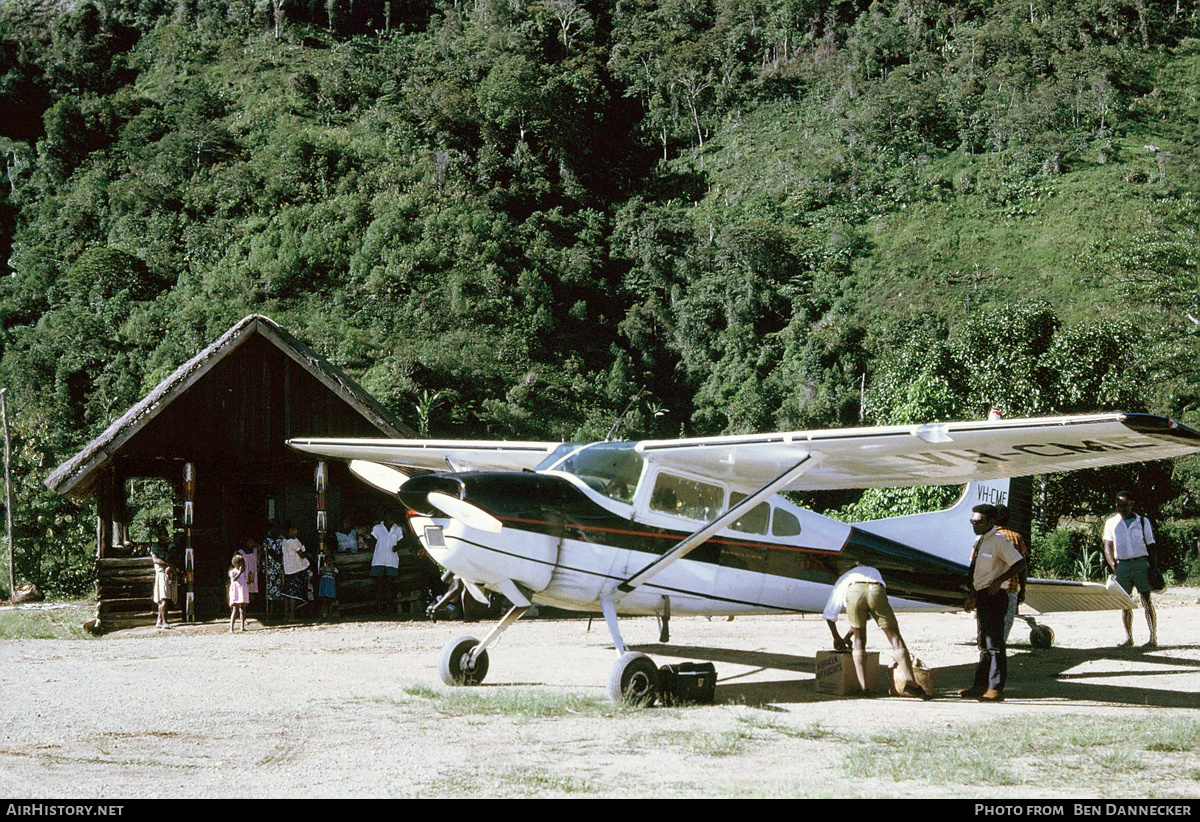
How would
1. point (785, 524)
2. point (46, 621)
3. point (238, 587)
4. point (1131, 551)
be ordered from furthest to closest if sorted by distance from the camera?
point (46, 621) < point (238, 587) < point (1131, 551) < point (785, 524)

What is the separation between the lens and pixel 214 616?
18.8 metres

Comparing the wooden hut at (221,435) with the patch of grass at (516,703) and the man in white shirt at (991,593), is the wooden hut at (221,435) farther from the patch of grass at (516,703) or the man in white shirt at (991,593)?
the man in white shirt at (991,593)

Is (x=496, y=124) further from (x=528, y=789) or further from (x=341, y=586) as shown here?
(x=528, y=789)

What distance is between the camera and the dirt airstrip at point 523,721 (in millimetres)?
5688

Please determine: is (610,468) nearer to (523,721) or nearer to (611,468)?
(611,468)

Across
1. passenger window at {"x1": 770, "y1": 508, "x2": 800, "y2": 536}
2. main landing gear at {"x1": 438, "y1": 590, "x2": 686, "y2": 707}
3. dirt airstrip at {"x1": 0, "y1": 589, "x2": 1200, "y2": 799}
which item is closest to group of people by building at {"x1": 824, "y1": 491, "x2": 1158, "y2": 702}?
dirt airstrip at {"x1": 0, "y1": 589, "x2": 1200, "y2": 799}

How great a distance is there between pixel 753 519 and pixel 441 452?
397 centimetres

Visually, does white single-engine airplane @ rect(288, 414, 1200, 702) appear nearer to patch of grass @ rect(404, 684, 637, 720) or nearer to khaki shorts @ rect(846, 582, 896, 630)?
patch of grass @ rect(404, 684, 637, 720)

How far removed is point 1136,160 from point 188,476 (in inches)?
3233

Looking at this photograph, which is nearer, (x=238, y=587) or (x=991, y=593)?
(x=991, y=593)

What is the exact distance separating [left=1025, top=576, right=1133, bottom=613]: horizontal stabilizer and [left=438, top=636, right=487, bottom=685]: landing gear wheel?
6375mm

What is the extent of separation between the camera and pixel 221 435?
1803 cm

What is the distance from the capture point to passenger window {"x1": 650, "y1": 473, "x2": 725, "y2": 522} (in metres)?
9.61

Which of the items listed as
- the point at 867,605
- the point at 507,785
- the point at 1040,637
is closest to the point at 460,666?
the point at 867,605
